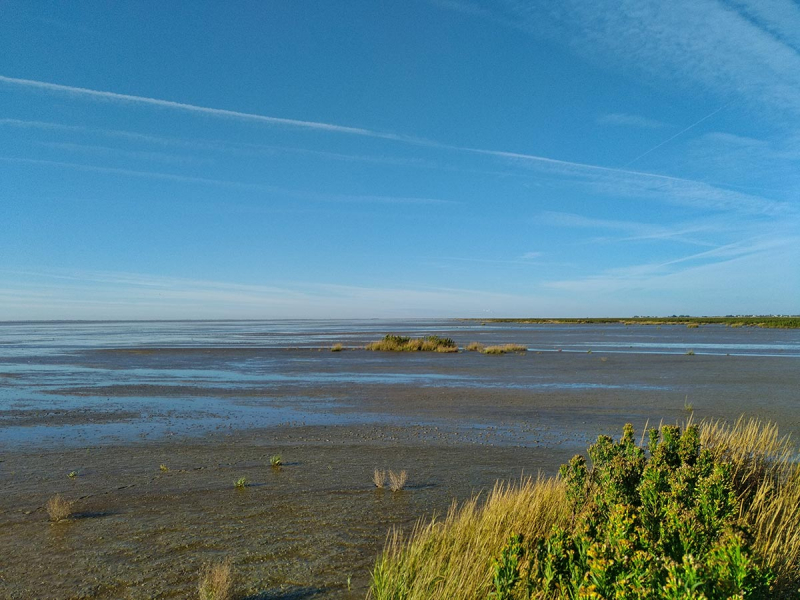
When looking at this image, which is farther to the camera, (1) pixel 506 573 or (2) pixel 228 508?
(2) pixel 228 508

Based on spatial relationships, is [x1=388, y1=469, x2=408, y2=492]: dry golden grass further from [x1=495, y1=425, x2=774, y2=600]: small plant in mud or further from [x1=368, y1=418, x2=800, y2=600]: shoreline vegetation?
[x1=495, y1=425, x2=774, y2=600]: small plant in mud

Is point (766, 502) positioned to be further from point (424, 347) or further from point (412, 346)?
point (412, 346)

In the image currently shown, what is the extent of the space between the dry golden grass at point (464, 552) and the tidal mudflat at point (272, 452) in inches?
36.4

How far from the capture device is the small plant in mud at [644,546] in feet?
11.6

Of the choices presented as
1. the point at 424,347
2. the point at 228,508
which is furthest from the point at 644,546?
the point at 424,347

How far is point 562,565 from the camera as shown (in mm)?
4434

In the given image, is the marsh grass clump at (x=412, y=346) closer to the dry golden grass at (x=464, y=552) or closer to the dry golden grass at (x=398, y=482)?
the dry golden grass at (x=398, y=482)

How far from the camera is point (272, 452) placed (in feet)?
41.2

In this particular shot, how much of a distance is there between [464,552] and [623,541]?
7.10 feet

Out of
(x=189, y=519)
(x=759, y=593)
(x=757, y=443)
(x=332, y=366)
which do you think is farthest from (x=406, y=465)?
(x=332, y=366)

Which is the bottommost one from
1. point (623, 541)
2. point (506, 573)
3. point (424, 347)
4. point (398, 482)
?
point (398, 482)

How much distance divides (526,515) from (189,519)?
16.1 feet

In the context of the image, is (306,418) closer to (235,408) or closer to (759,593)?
(235,408)

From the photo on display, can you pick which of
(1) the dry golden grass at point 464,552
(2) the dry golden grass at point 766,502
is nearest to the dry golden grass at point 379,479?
(1) the dry golden grass at point 464,552
